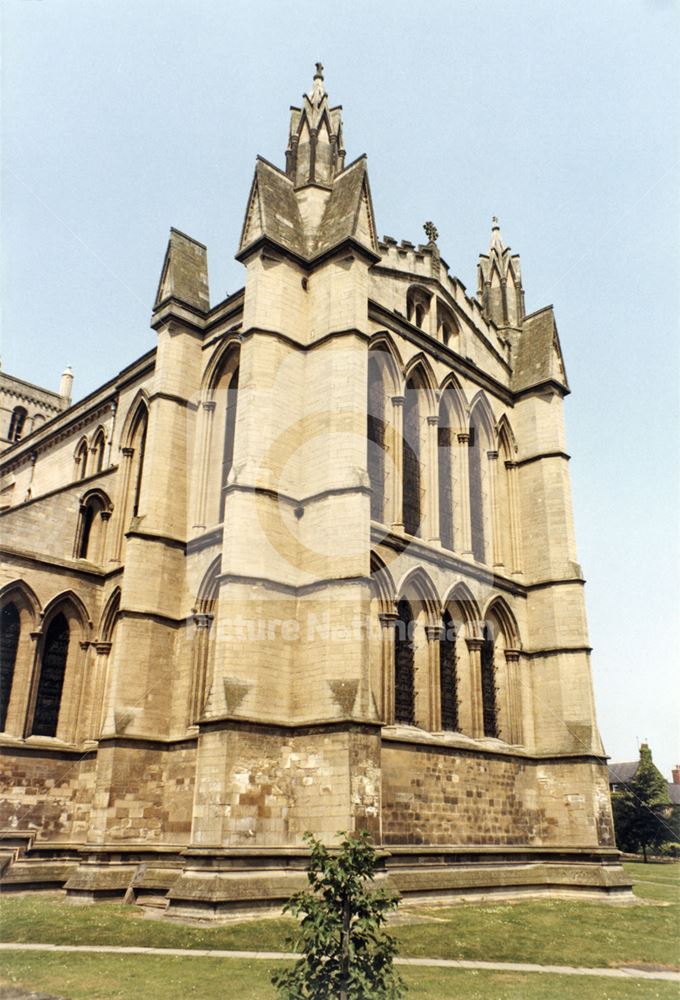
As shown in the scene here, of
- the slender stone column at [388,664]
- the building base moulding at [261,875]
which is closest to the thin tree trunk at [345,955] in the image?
the building base moulding at [261,875]

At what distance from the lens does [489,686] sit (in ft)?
73.9

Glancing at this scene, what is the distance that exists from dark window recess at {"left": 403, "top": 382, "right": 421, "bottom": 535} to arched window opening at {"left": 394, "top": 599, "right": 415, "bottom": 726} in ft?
7.85

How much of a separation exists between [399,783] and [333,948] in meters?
11.4

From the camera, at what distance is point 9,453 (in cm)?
3747

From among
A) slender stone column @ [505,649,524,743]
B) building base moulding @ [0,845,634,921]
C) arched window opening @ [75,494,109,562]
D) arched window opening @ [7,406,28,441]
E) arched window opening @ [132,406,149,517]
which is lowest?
building base moulding @ [0,845,634,921]

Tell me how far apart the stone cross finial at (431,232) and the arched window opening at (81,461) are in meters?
13.8

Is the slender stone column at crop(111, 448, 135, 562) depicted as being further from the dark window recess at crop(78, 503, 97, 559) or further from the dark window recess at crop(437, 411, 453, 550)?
the dark window recess at crop(437, 411, 453, 550)

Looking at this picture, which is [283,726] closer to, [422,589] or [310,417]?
[422,589]

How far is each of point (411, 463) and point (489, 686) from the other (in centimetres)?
645

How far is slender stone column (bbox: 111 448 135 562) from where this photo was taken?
2397cm

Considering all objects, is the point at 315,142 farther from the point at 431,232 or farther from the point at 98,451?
the point at 98,451

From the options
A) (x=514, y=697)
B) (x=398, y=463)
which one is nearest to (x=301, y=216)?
(x=398, y=463)

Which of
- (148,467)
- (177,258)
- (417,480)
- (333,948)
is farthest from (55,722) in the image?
(333,948)

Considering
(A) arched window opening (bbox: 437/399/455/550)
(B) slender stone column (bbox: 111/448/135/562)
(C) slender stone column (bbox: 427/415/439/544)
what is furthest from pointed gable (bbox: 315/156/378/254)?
(B) slender stone column (bbox: 111/448/135/562)
